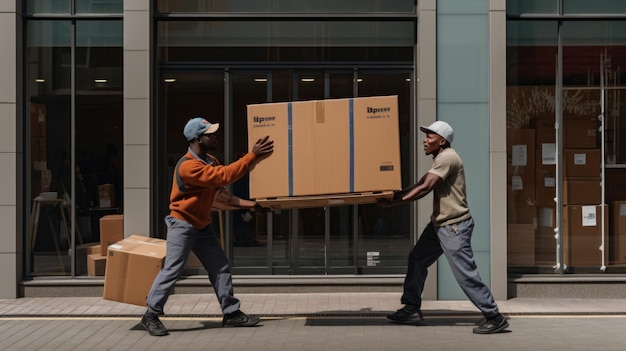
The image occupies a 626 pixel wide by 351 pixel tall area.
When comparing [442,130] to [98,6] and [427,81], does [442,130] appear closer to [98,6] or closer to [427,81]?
[427,81]

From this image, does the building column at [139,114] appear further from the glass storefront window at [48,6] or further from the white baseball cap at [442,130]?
the white baseball cap at [442,130]

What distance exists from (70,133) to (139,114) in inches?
35.2

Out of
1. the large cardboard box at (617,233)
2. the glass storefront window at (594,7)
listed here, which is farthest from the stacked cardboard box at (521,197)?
the glass storefront window at (594,7)

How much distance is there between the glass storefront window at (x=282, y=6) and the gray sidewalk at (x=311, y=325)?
3300mm

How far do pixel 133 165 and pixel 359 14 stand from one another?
124 inches

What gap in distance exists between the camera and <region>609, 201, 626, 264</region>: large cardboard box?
12.0 m

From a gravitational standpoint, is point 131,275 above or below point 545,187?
below

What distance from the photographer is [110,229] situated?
39.4ft

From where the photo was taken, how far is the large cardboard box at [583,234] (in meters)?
12.0

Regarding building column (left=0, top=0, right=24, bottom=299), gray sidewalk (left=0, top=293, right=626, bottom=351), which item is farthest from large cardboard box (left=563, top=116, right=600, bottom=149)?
building column (left=0, top=0, right=24, bottom=299)

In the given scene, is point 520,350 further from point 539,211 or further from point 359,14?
point 359,14

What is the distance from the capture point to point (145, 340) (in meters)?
8.98

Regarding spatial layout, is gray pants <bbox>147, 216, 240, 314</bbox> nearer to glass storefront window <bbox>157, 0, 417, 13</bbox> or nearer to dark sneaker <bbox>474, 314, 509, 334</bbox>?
dark sneaker <bbox>474, 314, 509, 334</bbox>

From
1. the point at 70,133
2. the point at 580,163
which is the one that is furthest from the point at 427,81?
the point at 70,133
